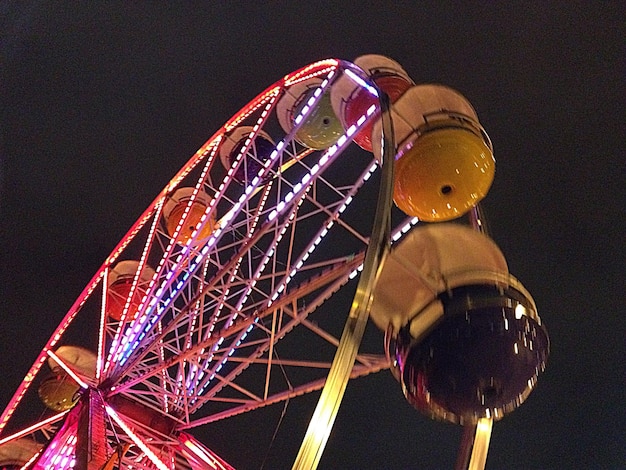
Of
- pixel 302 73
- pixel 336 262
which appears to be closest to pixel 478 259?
pixel 336 262

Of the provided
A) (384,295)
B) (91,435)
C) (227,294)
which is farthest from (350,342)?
(227,294)

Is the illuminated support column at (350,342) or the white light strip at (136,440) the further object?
the white light strip at (136,440)

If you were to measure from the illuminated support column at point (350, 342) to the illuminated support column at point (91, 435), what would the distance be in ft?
12.7

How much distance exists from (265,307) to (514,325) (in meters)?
3.06

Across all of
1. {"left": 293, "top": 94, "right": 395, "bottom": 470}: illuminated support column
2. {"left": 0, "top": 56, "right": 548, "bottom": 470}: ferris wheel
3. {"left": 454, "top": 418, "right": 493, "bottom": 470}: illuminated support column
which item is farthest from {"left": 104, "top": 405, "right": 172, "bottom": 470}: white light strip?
{"left": 293, "top": 94, "right": 395, "bottom": 470}: illuminated support column

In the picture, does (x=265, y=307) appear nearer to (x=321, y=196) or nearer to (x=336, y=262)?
(x=336, y=262)

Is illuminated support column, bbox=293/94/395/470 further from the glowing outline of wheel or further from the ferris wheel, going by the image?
the glowing outline of wheel

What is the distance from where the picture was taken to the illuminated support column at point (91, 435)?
515 centimetres

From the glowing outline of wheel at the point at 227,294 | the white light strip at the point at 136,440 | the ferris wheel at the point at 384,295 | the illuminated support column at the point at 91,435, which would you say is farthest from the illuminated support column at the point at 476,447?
the illuminated support column at the point at 91,435

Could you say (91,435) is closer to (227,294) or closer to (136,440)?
(136,440)

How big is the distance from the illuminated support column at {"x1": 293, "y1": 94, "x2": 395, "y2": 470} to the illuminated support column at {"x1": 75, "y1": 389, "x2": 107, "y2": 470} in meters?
3.88

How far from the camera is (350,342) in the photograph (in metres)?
2.14

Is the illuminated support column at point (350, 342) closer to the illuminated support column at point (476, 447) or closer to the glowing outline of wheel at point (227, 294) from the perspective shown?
the illuminated support column at point (476, 447)

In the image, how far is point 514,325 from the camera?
8.37 ft
